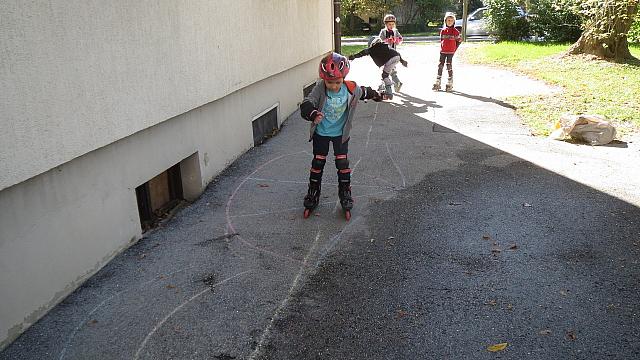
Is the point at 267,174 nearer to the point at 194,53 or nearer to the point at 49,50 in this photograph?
the point at 194,53

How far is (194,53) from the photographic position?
19.0ft

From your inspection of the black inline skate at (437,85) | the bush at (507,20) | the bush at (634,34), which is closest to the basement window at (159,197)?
the black inline skate at (437,85)

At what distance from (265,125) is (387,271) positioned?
15.7ft

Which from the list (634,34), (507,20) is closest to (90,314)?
(634,34)

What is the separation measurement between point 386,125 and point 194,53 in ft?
14.4

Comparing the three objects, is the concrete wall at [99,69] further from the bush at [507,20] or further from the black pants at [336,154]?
the bush at [507,20]

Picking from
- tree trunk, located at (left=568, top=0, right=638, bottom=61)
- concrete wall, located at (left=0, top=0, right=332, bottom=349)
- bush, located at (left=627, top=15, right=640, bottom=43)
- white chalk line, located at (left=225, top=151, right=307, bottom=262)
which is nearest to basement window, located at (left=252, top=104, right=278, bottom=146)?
white chalk line, located at (left=225, top=151, right=307, bottom=262)

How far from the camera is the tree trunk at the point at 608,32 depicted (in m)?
14.6

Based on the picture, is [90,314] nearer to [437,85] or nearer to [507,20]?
[437,85]

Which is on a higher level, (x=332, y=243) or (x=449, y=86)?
(x=449, y=86)

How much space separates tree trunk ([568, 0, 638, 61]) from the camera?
14573 mm

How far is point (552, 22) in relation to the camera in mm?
21031

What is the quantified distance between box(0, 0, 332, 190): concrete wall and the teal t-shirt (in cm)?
148

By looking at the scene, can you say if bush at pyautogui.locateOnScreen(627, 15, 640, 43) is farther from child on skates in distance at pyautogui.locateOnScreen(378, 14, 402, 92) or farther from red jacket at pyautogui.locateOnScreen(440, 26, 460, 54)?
child on skates in distance at pyautogui.locateOnScreen(378, 14, 402, 92)
